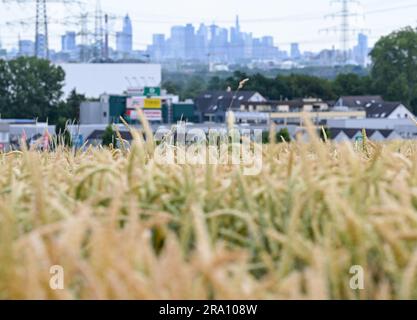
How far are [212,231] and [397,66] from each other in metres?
73.7

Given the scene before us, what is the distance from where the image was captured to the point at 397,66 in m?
73.3

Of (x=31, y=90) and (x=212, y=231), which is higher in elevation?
(x=31, y=90)

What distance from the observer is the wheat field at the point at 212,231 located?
1.48 meters

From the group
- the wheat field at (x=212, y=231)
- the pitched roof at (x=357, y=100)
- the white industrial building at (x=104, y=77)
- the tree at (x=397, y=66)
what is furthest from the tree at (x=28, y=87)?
the wheat field at (x=212, y=231)

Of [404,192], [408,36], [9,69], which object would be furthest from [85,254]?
[408,36]

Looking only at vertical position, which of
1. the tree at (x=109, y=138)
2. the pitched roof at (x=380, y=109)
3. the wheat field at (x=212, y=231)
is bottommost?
the wheat field at (x=212, y=231)

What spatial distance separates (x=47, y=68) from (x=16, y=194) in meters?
67.9

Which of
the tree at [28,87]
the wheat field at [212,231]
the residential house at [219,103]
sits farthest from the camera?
the tree at [28,87]

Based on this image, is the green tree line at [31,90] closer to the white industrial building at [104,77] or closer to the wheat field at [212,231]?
the white industrial building at [104,77]

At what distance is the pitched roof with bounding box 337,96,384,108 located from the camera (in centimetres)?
6548

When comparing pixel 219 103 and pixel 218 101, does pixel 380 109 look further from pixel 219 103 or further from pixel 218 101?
pixel 218 101

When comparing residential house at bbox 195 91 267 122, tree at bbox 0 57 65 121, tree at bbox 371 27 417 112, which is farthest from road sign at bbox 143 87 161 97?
tree at bbox 371 27 417 112

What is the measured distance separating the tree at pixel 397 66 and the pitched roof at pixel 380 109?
844cm

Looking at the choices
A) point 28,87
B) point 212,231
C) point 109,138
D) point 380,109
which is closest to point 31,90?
point 28,87
